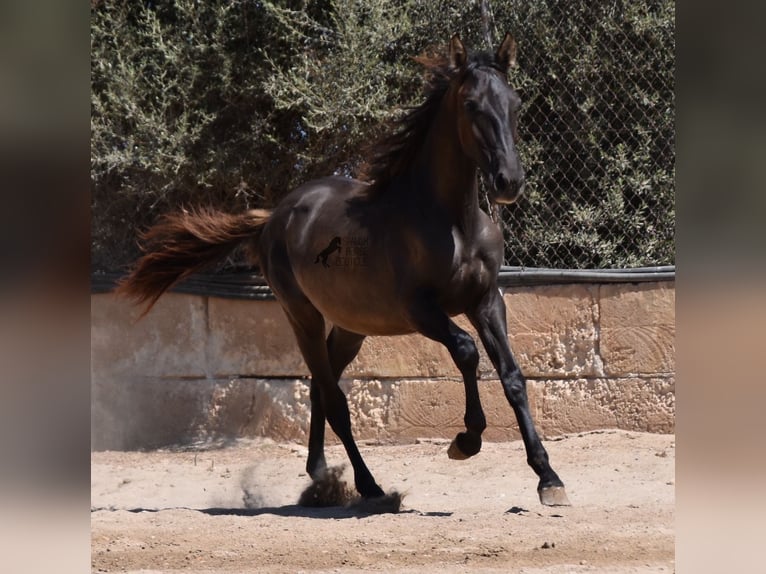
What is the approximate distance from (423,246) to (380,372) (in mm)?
2422

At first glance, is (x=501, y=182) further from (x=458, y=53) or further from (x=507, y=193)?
(x=458, y=53)

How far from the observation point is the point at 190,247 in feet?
22.0

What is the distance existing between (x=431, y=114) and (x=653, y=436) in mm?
3056

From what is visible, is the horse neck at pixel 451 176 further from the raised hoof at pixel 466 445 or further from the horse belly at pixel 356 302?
the raised hoof at pixel 466 445

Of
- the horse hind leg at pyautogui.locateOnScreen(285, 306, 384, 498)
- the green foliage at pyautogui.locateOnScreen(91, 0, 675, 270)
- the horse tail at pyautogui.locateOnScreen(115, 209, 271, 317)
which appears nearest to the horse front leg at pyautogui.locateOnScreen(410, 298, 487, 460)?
the horse hind leg at pyautogui.locateOnScreen(285, 306, 384, 498)

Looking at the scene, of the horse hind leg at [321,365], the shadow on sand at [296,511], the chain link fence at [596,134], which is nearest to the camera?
the shadow on sand at [296,511]

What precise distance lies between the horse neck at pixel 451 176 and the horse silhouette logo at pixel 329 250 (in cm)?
63

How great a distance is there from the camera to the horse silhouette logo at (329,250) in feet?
19.0

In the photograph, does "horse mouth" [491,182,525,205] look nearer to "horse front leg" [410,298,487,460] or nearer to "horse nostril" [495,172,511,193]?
"horse nostril" [495,172,511,193]

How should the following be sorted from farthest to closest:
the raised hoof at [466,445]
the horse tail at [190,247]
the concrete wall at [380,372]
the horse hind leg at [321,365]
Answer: the concrete wall at [380,372] → the horse tail at [190,247] → the horse hind leg at [321,365] → the raised hoof at [466,445]

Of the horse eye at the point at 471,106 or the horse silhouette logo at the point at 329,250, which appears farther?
the horse silhouette logo at the point at 329,250

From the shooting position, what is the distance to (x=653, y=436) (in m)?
7.17

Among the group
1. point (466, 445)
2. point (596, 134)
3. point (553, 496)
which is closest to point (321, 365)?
point (466, 445)

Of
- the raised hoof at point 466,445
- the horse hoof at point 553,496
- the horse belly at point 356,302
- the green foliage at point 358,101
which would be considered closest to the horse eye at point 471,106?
the horse belly at point 356,302
